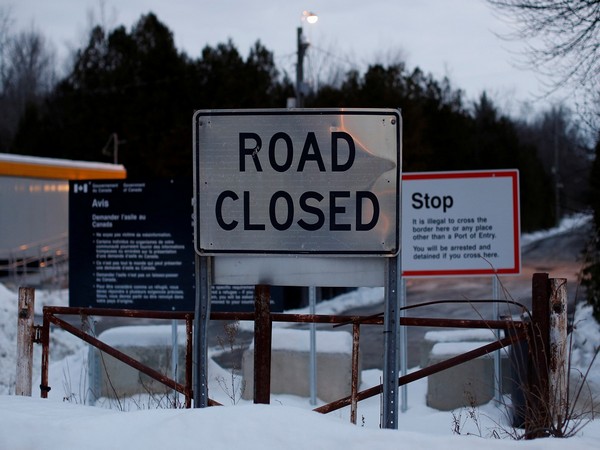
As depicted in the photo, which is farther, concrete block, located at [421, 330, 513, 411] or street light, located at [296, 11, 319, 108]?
street light, located at [296, 11, 319, 108]

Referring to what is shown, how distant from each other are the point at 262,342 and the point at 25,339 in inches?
85.4

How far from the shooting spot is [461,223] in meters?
8.76

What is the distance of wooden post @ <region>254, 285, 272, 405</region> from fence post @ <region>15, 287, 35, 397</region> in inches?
82.4

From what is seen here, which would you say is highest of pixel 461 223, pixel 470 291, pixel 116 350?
pixel 461 223

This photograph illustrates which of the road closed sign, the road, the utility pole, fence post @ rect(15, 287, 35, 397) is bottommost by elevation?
the road

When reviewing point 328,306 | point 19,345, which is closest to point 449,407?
point 19,345

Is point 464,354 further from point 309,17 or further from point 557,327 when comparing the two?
point 309,17

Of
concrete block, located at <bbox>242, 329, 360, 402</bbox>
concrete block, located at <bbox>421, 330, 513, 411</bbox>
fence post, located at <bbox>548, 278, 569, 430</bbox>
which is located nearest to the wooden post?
fence post, located at <bbox>548, 278, 569, 430</bbox>

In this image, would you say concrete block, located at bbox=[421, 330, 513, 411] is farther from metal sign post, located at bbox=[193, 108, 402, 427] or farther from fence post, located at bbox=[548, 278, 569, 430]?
metal sign post, located at bbox=[193, 108, 402, 427]

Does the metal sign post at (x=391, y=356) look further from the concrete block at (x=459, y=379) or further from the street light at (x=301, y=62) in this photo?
the street light at (x=301, y=62)

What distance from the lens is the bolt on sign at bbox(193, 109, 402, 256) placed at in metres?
4.41

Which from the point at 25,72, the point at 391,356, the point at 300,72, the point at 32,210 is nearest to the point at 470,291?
the point at 300,72

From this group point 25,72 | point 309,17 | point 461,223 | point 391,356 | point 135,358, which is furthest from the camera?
point 25,72

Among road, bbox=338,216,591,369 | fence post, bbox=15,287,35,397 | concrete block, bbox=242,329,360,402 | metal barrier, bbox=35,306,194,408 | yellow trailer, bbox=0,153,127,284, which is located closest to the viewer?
metal barrier, bbox=35,306,194,408
